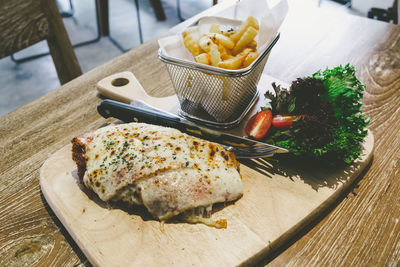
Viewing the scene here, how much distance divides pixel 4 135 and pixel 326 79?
182cm

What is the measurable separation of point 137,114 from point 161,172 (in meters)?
0.47

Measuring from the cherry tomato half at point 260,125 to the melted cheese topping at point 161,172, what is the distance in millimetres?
213

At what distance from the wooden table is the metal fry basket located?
Answer: 1.28 feet

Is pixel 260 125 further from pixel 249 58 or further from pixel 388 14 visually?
pixel 388 14

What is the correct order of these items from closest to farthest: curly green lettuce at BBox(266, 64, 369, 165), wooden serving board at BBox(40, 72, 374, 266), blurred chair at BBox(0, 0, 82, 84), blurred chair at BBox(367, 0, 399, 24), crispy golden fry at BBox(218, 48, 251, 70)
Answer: wooden serving board at BBox(40, 72, 374, 266), curly green lettuce at BBox(266, 64, 369, 165), crispy golden fry at BBox(218, 48, 251, 70), blurred chair at BBox(0, 0, 82, 84), blurred chair at BBox(367, 0, 399, 24)

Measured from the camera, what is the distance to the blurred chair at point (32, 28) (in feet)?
6.40

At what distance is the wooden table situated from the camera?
1.20 meters

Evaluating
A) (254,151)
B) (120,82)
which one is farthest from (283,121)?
(120,82)

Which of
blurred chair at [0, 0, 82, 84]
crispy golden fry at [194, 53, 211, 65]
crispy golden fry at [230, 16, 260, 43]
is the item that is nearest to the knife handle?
crispy golden fry at [194, 53, 211, 65]

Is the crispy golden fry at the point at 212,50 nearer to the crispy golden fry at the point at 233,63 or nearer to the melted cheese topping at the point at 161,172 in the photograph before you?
the crispy golden fry at the point at 233,63

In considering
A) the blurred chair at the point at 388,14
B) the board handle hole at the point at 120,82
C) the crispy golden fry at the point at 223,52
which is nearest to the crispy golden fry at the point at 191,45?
the crispy golden fry at the point at 223,52

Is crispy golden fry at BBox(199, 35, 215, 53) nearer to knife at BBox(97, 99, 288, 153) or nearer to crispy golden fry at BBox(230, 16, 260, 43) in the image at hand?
crispy golden fry at BBox(230, 16, 260, 43)

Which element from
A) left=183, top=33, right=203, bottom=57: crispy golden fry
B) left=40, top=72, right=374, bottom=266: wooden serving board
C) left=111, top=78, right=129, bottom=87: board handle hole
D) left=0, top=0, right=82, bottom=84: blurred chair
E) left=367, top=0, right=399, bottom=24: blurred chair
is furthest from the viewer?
left=367, top=0, right=399, bottom=24: blurred chair

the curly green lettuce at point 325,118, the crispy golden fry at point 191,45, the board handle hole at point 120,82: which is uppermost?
the crispy golden fry at point 191,45
